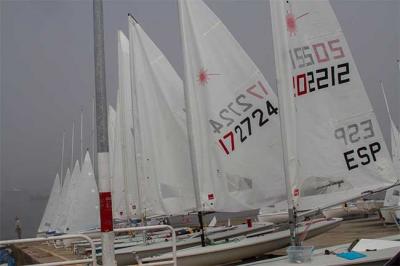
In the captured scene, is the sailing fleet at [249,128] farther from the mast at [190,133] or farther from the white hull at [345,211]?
the white hull at [345,211]

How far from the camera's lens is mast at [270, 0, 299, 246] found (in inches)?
368

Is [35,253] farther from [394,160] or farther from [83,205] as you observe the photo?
[394,160]

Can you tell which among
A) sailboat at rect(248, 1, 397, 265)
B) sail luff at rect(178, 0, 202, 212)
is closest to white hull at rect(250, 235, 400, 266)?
sailboat at rect(248, 1, 397, 265)

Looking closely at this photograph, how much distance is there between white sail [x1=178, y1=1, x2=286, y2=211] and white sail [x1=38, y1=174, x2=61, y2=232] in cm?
2019

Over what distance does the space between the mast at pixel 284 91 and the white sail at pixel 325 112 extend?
21mm

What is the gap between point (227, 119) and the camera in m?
13.3

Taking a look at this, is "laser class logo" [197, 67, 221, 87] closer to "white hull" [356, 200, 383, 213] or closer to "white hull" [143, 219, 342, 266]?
"white hull" [143, 219, 342, 266]

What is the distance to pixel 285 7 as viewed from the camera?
33.2 ft

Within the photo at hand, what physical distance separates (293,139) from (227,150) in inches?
141

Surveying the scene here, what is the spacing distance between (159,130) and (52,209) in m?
19.1

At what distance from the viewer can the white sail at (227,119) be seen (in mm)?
12914

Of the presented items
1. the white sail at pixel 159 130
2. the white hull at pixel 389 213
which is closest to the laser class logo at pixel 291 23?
the white sail at pixel 159 130

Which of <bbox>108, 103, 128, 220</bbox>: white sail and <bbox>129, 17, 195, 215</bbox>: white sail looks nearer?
<bbox>129, 17, 195, 215</bbox>: white sail

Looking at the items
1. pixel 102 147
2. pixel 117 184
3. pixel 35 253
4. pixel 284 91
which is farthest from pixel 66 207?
pixel 102 147
